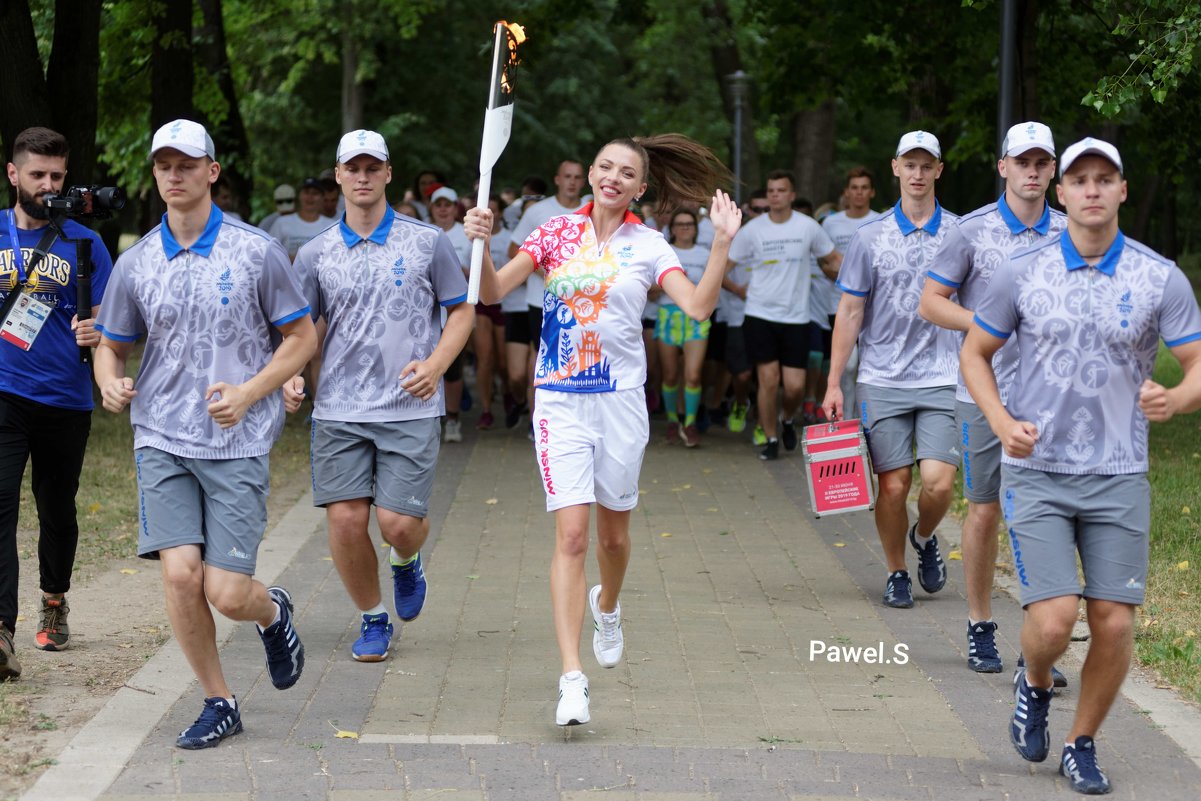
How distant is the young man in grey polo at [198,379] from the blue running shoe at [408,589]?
1.62m

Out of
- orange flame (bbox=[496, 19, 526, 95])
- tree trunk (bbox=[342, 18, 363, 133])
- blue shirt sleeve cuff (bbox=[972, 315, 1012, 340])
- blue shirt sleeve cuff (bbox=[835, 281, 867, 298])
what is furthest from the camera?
tree trunk (bbox=[342, 18, 363, 133])

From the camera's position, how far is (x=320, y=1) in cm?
3136

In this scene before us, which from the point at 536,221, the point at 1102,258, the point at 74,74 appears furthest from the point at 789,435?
the point at 1102,258

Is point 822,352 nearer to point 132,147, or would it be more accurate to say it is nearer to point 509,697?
point 509,697

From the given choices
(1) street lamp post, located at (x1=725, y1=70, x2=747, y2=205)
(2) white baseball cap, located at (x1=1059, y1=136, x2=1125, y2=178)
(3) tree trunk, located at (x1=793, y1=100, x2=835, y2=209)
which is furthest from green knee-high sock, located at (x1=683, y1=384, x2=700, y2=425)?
(3) tree trunk, located at (x1=793, y1=100, x2=835, y2=209)

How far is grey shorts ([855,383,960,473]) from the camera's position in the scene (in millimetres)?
8320

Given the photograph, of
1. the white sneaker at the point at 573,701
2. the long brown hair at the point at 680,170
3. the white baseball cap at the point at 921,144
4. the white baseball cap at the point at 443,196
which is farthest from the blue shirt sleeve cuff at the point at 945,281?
the white baseball cap at the point at 443,196

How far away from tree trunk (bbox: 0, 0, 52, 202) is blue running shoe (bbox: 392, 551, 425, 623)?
25.3 feet

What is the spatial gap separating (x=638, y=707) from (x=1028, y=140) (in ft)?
8.75

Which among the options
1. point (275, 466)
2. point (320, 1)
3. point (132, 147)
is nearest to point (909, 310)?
point (275, 466)

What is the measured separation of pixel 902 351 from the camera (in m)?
8.37

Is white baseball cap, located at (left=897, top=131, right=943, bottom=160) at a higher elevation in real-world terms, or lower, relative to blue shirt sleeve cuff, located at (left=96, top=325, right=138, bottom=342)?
higher

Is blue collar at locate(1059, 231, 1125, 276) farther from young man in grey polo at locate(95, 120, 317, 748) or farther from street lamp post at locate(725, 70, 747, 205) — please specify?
street lamp post at locate(725, 70, 747, 205)

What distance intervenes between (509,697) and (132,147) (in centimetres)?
2067
